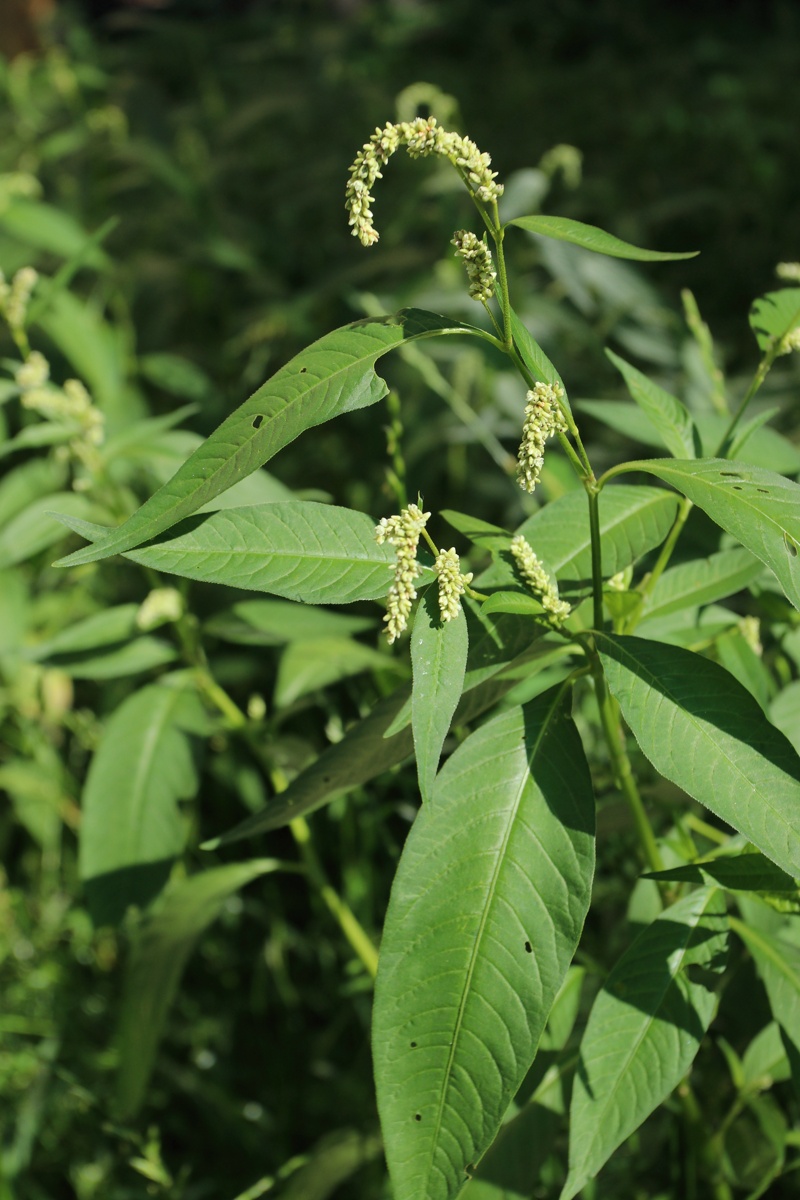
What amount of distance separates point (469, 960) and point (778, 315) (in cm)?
59

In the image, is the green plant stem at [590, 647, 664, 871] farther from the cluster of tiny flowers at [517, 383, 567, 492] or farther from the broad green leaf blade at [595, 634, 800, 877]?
the cluster of tiny flowers at [517, 383, 567, 492]

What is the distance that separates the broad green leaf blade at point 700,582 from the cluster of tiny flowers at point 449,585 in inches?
11.9

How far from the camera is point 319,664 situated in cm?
128

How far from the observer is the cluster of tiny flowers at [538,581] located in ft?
2.76

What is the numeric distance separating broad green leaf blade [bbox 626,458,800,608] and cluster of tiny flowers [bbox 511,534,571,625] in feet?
0.37

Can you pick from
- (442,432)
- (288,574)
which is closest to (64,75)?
(442,432)

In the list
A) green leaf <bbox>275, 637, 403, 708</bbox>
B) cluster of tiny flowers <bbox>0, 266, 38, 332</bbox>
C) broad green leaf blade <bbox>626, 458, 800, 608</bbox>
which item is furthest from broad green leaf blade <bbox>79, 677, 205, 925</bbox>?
broad green leaf blade <bbox>626, 458, 800, 608</bbox>

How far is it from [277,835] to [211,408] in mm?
785

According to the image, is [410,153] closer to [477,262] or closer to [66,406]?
[477,262]

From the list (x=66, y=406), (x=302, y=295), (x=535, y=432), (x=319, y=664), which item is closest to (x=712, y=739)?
(x=535, y=432)

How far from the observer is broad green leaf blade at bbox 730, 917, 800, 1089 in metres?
0.90

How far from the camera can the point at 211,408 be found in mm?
2166

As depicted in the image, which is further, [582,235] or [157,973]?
[157,973]

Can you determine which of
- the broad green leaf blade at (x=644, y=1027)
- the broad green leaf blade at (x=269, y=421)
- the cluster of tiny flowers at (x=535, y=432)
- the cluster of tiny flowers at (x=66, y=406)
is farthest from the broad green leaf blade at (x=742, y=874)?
the cluster of tiny flowers at (x=66, y=406)
